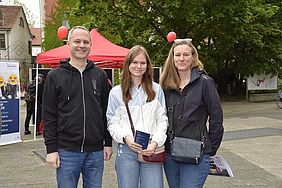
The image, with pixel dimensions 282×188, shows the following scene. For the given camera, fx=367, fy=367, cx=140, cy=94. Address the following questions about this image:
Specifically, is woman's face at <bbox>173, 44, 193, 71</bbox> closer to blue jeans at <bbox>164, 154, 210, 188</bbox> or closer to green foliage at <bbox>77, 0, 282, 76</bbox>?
blue jeans at <bbox>164, 154, 210, 188</bbox>

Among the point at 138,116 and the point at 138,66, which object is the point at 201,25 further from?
the point at 138,116

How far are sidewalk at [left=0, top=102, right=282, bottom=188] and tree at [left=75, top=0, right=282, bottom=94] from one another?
19.2 ft

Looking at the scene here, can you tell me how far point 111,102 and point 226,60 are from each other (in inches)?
821

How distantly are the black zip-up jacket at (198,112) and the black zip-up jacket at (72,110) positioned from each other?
606mm

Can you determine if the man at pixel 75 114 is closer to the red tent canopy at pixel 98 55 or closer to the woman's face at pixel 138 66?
the woman's face at pixel 138 66

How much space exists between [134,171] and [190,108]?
2.17ft

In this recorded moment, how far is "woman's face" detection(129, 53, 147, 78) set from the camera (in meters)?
2.92

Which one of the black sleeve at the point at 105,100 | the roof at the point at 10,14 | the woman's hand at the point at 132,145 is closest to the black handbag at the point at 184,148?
the woman's hand at the point at 132,145

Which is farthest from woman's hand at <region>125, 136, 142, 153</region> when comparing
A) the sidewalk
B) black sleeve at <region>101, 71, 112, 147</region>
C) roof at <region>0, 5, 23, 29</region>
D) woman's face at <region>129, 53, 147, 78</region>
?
roof at <region>0, 5, 23, 29</region>

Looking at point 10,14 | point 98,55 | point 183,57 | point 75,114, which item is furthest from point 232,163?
point 10,14

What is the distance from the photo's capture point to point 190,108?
2846 millimetres

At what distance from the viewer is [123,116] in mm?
2854

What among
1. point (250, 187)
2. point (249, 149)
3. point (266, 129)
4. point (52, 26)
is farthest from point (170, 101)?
point (52, 26)

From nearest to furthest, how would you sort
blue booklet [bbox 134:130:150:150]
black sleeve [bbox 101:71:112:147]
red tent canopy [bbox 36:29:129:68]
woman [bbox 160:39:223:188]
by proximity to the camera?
blue booklet [bbox 134:130:150:150] < woman [bbox 160:39:223:188] < black sleeve [bbox 101:71:112:147] < red tent canopy [bbox 36:29:129:68]
